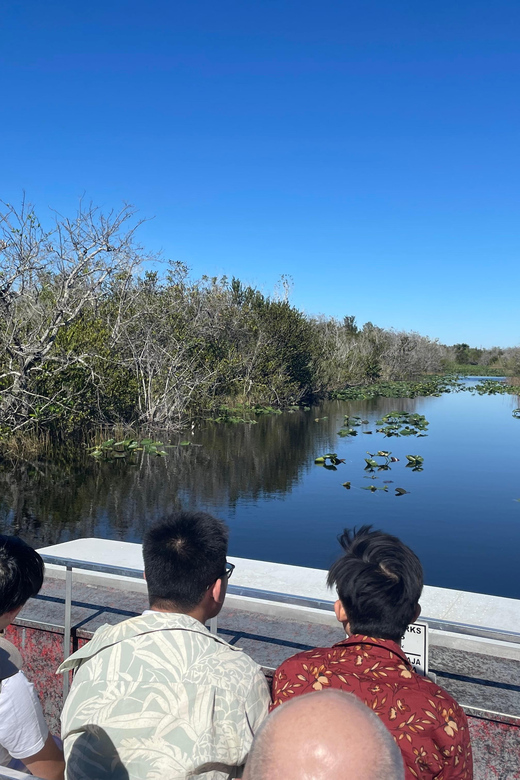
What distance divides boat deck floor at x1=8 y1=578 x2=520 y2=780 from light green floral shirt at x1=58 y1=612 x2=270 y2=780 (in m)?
0.80

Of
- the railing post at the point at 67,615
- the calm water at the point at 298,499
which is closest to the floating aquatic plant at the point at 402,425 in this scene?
the calm water at the point at 298,499

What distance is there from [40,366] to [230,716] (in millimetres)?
11371

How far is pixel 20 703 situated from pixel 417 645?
107 cm

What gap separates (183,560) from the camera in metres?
1.74

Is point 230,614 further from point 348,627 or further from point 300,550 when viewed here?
point 300,550

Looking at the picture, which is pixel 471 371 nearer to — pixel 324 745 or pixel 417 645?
pixel 417 645

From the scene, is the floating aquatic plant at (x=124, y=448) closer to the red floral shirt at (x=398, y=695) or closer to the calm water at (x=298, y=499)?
the calm water at (x=298, y=499)

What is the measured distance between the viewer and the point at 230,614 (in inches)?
111

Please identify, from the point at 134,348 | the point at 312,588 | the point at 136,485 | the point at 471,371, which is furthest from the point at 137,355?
the point at 471,371

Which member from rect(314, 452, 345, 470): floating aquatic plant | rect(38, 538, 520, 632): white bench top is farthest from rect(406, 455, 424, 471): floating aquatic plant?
rect(38, 538, 520, 632): white bench top

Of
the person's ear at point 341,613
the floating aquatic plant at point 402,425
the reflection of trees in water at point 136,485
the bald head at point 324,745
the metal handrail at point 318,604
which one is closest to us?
the bald head at point 324,745

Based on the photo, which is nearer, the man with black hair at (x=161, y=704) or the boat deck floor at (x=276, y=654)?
the man with black hair at (x=161, y=704)

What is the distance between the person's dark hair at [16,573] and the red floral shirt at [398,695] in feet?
2.31

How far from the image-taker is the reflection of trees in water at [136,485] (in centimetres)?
911
